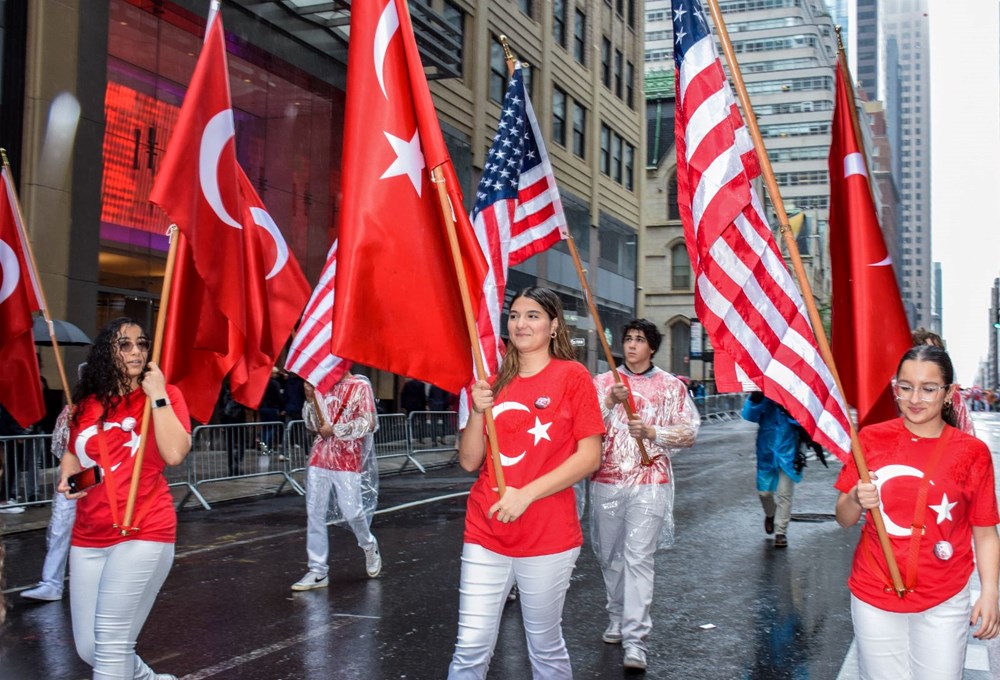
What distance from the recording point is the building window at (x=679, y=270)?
64.1 m

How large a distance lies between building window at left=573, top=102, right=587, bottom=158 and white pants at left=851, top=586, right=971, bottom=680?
1394 inches

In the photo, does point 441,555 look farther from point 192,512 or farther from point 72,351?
point 72,351

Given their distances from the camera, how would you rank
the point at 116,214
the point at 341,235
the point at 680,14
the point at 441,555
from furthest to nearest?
the point at 116,214, the point at 441,555, the point at 680,14, the point at 341,235

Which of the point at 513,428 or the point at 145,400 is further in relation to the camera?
the point at 145,400

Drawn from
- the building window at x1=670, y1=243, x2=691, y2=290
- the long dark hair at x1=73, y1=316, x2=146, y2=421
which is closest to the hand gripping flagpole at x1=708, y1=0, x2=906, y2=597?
the long dark hair at x1=73, y1=316, x2=146, y2=421

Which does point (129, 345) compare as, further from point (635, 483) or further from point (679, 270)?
point (679, 270)

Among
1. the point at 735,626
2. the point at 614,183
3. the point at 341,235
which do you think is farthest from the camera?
the point at 614,183

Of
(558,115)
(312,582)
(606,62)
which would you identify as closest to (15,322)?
(312,582)

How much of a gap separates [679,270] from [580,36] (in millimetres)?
27910

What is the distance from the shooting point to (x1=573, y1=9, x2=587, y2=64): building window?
3838cm

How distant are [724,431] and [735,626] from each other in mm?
27319

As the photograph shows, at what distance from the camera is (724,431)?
1324 inches

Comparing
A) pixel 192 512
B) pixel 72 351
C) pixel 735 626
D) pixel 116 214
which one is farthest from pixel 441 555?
pixel 116 214

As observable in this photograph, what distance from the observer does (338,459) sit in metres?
8.26
